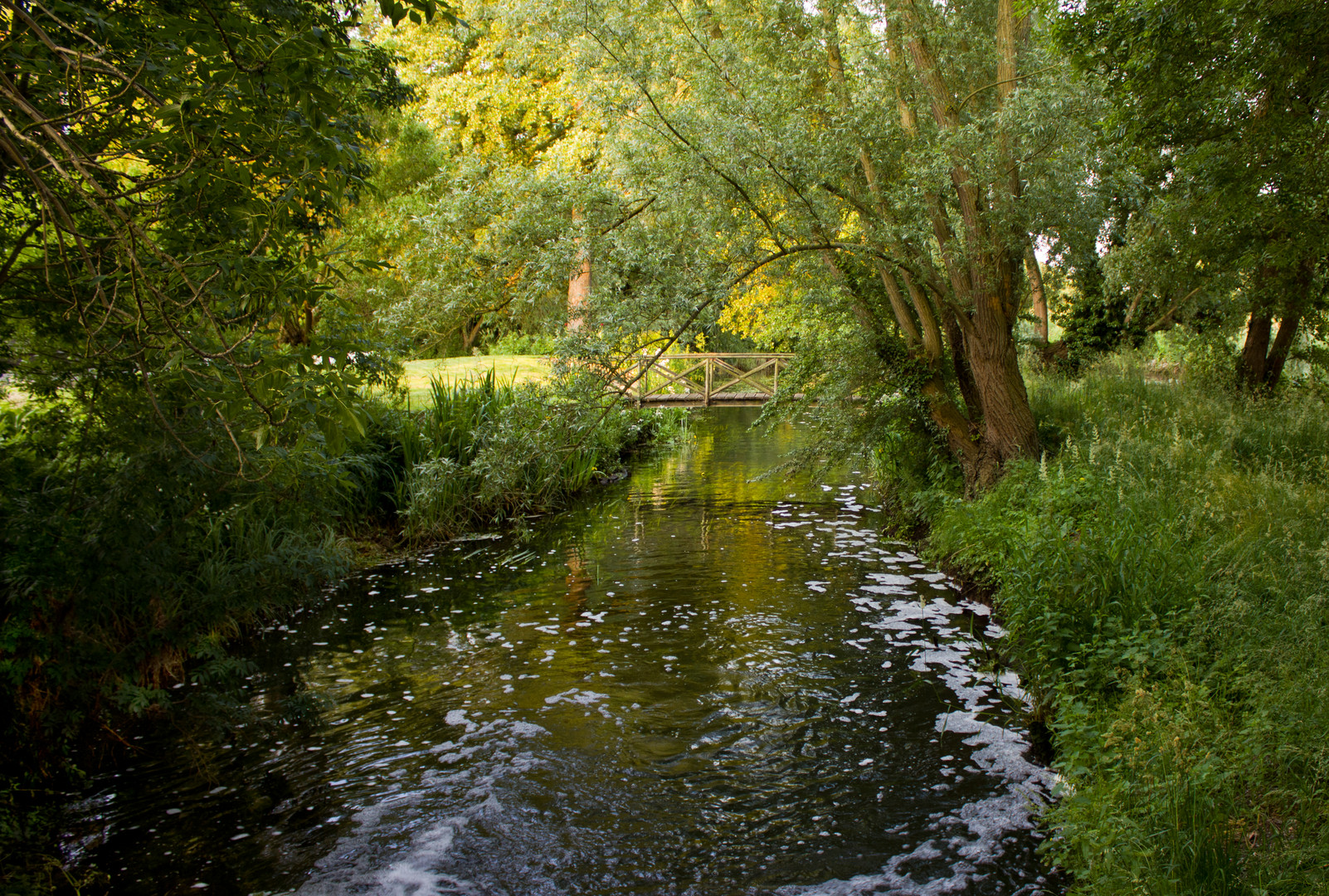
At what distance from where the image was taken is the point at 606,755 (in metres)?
4.90

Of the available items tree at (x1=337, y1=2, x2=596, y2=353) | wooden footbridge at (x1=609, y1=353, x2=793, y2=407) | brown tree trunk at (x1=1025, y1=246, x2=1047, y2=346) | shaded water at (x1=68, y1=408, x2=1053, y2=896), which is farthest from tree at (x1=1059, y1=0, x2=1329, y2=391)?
wooden footbridge at (x1=609, y1=353, x2=793, y2=407)

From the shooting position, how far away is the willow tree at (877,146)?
7.36 m

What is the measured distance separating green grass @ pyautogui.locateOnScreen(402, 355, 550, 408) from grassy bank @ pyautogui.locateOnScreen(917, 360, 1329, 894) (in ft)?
26.3

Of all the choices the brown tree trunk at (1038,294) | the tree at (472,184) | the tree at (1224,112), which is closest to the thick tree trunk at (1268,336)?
the tree at (1224,112)

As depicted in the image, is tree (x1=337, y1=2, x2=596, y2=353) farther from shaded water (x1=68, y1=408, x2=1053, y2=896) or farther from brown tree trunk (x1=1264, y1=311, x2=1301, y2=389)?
brown tree trunk (x1=1264, y1=311, x2=1301, y2=389)

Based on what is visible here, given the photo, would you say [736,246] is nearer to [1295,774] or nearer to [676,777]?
[676,777]

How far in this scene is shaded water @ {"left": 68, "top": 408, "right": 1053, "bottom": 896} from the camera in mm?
3904

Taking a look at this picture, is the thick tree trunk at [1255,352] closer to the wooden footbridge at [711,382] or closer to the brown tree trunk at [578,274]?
the wooden footbridge at [711,382]

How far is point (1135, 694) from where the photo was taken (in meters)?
3.70

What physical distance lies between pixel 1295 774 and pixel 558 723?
3757 millimetres

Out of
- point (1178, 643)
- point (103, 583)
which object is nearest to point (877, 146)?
point (1178, 643)

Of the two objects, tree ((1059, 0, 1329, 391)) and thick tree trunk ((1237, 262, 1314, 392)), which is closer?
tree ((1059, 0, 1329, 391))

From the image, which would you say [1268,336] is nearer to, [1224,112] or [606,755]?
[1224,112]

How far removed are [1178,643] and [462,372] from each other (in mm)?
14008
